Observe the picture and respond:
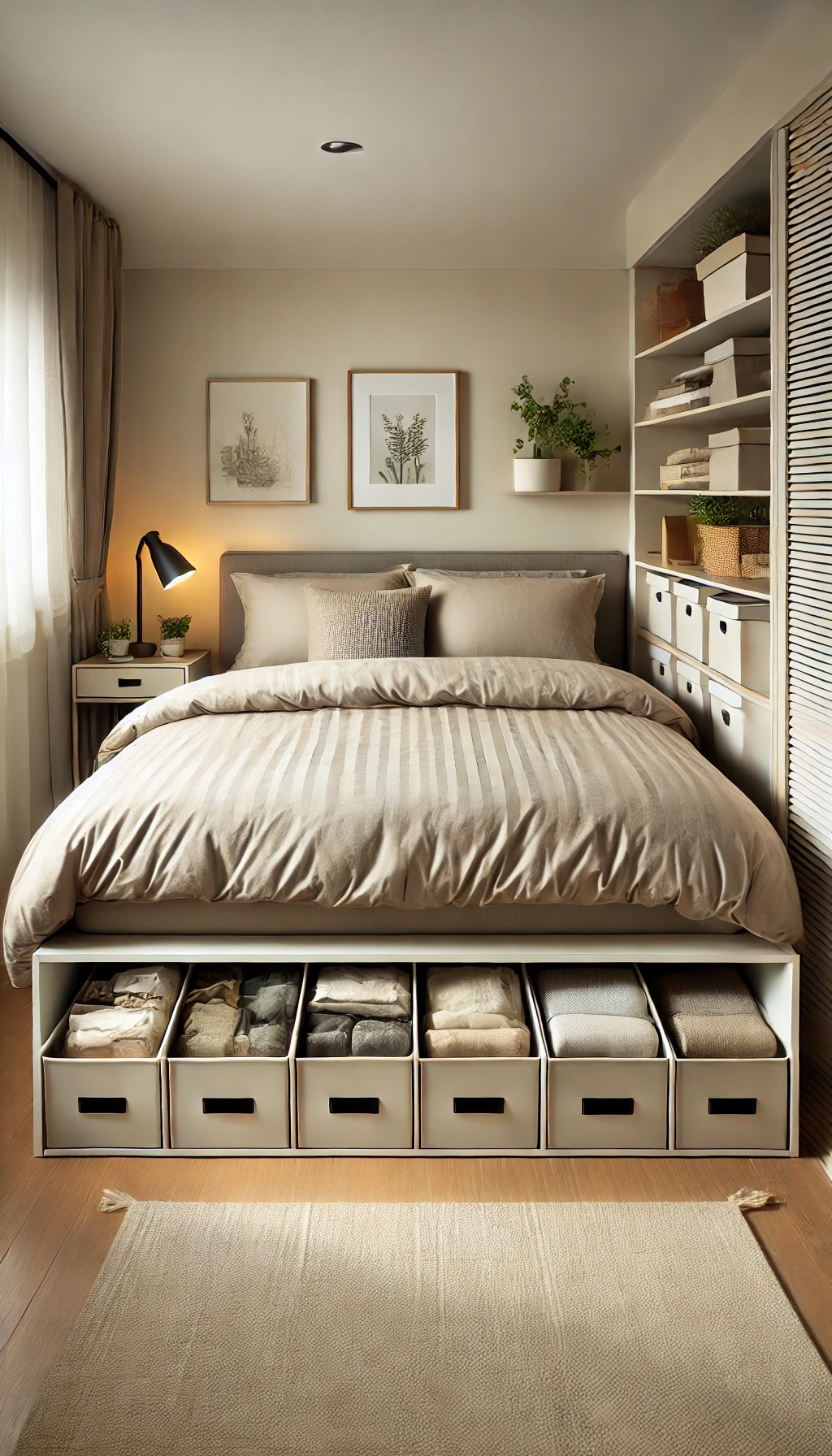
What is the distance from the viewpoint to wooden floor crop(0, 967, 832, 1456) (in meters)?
1.85

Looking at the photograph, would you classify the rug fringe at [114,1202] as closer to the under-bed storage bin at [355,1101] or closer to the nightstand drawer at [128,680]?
the under-bed storage bin at [355,1101]

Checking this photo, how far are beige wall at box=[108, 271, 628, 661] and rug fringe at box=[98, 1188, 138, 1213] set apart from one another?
9.07 feet

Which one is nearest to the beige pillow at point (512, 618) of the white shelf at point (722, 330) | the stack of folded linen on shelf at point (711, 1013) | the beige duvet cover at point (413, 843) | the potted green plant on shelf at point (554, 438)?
the potted green plant on shelf at point (554, 438)

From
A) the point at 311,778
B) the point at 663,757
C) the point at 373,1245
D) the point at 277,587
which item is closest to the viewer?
the point at 373,1245

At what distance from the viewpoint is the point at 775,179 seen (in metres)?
2.46

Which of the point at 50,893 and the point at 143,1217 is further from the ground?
the point at 50,893

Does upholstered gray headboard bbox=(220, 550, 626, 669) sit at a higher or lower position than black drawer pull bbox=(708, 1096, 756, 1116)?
higher

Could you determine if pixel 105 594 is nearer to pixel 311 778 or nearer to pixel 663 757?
pixel 311 778

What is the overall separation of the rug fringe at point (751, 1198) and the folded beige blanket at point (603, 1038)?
292 millimetres

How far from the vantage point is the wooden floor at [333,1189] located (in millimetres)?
1847

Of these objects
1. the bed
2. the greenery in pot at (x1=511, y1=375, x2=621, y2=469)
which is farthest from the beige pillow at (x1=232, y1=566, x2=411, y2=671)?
the bed

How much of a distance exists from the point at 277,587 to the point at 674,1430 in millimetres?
3075

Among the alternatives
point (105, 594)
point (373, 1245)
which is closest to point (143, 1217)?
point (373, 1245)

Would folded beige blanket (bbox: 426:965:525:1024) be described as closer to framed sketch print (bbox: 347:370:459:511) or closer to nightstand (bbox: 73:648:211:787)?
nightstand (bbox: 73:648:211:787)
